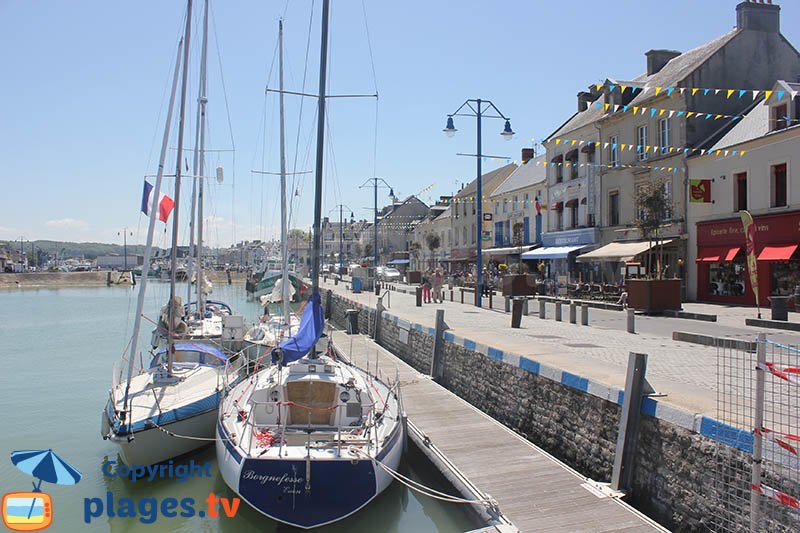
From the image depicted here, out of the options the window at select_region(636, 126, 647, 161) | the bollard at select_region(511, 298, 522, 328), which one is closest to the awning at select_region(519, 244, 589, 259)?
the window at select_region(636, 126, 647, 161)

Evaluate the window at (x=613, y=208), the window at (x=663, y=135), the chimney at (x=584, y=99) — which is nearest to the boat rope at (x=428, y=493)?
the window at (x=663, y=135)

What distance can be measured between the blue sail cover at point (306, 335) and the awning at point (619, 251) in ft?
68.9

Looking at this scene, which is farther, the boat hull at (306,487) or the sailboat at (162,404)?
the sailboat at (162,404)

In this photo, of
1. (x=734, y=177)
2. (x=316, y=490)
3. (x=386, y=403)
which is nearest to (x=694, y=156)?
(x=734, y=177)

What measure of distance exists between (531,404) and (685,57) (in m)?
29.2

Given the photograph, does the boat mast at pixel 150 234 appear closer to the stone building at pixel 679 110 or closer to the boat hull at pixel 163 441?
the boat hull at pixel 163 441

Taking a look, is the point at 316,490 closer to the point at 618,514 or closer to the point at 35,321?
the point at 618,514

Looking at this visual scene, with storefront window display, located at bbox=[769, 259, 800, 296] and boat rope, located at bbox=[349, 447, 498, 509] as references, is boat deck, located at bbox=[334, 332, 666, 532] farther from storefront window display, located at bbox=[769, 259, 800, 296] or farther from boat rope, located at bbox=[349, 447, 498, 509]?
storefront window display, located at bbox=[769, 259, 800, 296]

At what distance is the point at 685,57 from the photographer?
3266cm

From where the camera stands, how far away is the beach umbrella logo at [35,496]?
606cm

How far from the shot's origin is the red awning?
22625mm

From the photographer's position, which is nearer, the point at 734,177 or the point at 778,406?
the point at 778,406

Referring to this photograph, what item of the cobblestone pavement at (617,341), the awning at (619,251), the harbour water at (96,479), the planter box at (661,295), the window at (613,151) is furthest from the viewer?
the window at (613,151)

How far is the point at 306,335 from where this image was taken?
11.1 metres
